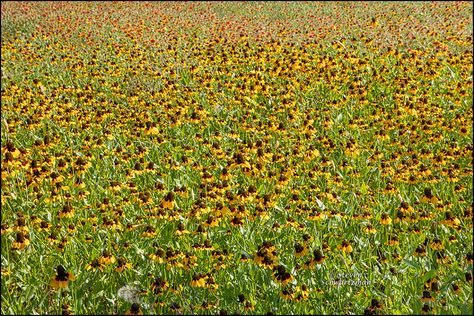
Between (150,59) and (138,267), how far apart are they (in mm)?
6975

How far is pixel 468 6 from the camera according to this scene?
1591 cm

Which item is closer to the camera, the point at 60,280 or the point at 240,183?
the point at 60,280

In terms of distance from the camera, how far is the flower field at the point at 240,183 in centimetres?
355

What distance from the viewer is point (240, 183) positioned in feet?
17.7

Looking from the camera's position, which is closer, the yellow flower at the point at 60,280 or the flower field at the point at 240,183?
the yellow flower at the point at 60,280

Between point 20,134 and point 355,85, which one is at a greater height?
point 355,85

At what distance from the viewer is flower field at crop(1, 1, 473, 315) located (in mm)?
3555

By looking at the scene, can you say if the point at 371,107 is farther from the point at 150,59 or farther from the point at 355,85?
the point at 150,59

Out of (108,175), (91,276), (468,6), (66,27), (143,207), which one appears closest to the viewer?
(91,276)

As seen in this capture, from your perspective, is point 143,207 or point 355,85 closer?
point 143,207

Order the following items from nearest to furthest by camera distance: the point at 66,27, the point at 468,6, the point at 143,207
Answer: the point at 143,207 → the point at 66,27 → the point at 468,6

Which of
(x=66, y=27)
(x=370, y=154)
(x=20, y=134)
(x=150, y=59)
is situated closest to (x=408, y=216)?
(x=370, y=154)

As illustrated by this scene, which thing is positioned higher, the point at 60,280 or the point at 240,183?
the point at 60,280

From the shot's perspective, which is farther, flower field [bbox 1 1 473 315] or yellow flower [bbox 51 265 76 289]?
flower field [bbox 1 1 473 315]
